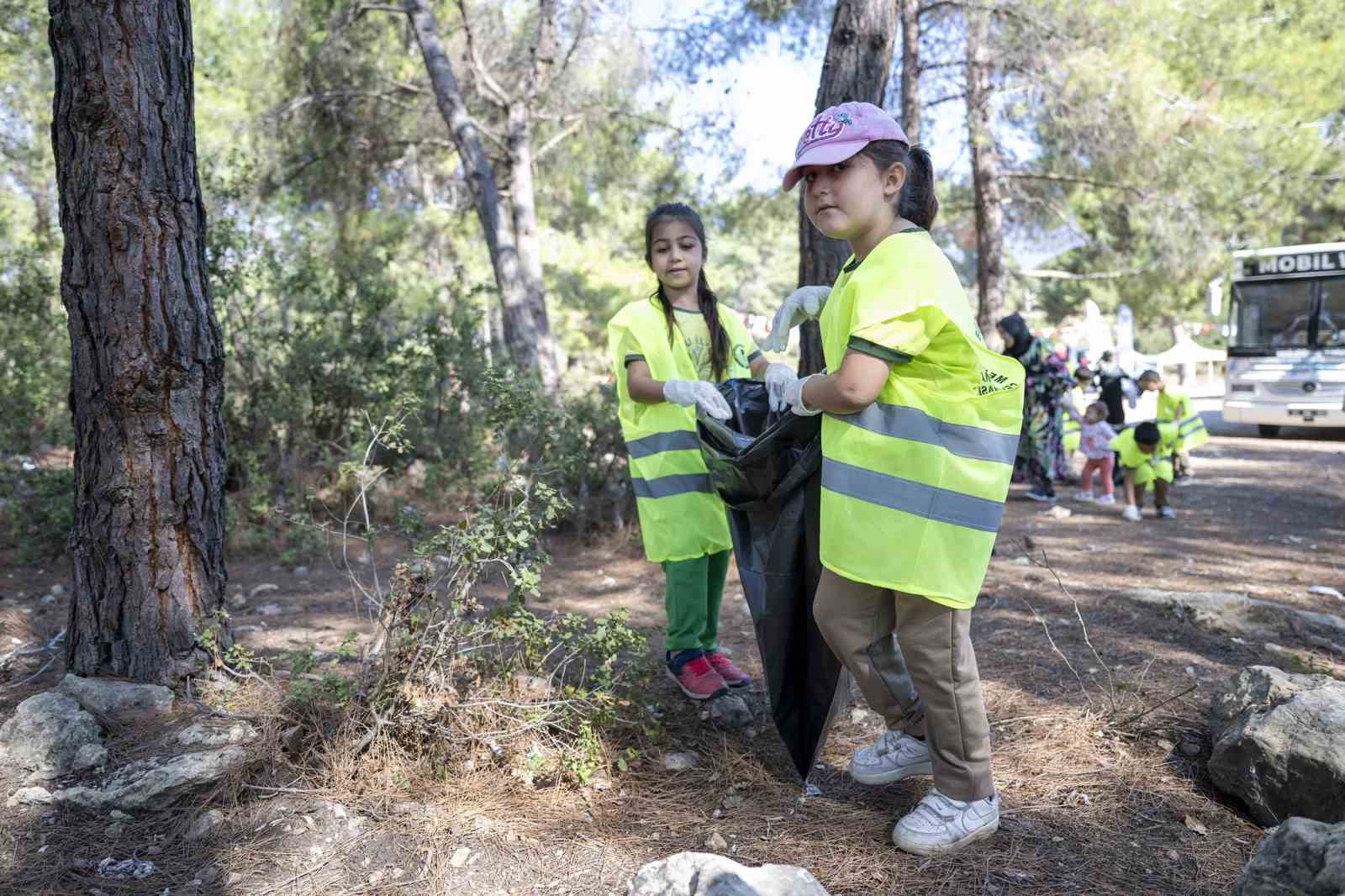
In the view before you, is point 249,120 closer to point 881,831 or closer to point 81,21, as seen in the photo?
point 81,21

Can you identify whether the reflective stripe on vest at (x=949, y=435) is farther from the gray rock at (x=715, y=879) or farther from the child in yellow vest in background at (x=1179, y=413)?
the child in yellow vest in background at (x=1179, y=413)

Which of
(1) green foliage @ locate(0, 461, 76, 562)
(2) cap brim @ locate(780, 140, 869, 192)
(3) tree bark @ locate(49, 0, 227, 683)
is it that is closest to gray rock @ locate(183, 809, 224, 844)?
(3) tree bark @ locate(49, 0, 227, 683)

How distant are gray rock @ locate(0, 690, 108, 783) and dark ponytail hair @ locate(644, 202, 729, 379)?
2073 millimetres

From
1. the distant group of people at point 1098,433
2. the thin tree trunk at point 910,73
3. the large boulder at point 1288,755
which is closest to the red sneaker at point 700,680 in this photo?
the large boulder at point 1288,755

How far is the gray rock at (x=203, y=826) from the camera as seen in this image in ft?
8.06

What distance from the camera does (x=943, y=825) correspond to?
7.71ft

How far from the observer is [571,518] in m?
6.41

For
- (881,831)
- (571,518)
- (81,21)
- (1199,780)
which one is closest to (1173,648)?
(1199,780)

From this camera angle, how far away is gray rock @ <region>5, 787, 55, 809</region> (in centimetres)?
254

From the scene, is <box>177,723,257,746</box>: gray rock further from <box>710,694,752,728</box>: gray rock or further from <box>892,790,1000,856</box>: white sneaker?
<box>892,790,1000,856</box>: white sneaker

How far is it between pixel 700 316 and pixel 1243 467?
31.6 ft

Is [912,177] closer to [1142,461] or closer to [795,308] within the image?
[795,308]

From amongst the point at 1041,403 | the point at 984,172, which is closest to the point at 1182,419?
the point at 1041,403

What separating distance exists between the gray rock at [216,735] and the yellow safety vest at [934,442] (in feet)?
5.98
